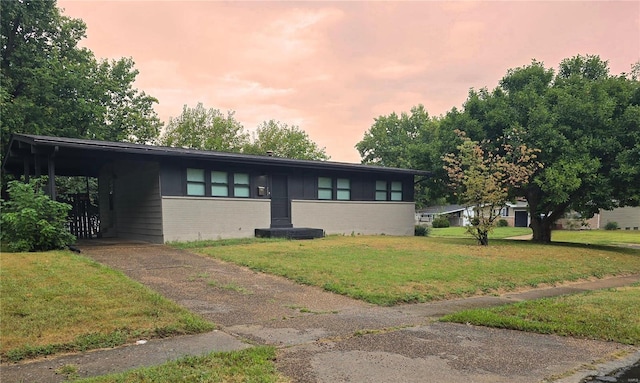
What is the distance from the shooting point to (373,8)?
587 inches

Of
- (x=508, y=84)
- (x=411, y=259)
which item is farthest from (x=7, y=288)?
(x=508, y=84)

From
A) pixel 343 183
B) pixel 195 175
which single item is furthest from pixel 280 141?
pixel 195 175

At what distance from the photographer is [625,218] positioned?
3959 centimetres

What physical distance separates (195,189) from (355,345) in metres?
12.4

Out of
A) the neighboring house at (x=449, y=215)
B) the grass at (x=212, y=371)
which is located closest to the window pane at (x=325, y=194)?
the grass at (x=212, y=371)

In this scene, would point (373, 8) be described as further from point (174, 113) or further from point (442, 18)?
point (174, 113)

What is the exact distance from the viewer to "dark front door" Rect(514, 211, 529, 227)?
4938cm

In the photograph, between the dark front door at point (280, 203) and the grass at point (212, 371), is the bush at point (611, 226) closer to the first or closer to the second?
the dark front door at point (280, 203)

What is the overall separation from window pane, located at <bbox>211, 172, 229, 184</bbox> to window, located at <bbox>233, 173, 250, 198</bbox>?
0.38 metres

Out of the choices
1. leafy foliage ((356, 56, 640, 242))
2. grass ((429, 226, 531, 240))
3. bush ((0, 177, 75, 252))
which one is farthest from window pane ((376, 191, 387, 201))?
bush ((0, 177, 75, 252))

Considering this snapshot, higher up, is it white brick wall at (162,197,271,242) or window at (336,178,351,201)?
window at (336,178,351,201)

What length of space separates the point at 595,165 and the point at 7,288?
17419mm

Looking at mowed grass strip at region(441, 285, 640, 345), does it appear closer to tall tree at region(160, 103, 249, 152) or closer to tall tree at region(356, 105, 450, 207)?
tall tree at region(160, 103, 249, 152)

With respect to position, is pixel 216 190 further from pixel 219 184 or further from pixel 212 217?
pixel 212 217
